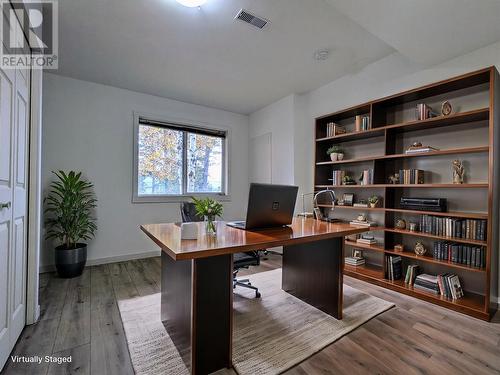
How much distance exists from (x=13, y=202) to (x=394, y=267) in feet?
11.2

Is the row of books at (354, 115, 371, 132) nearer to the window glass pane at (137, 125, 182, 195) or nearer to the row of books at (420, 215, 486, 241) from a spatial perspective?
the row of books at (420, 215, 486, 241)

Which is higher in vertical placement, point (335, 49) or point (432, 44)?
point (335, 49)

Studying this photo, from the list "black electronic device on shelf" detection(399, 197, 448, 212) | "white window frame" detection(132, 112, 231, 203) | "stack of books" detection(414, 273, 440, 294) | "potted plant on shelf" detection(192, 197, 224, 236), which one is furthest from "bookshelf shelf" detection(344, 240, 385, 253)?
"white window frame" detection(132, 112, 231, 203)

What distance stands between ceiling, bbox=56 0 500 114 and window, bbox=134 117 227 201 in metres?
0.78

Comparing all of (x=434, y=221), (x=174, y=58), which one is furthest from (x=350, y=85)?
(x=174, y=58)

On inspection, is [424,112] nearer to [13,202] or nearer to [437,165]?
[437,165]

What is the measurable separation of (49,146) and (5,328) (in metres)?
2.52

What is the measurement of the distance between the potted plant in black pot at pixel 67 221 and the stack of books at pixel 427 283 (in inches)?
151

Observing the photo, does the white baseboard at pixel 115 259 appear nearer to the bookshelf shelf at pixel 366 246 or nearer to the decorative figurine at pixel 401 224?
the bookshelf shelf at pixel 366 246

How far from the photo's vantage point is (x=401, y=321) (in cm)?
194

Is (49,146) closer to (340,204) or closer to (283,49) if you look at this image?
(283,49)

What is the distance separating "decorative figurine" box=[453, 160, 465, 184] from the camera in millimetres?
2261

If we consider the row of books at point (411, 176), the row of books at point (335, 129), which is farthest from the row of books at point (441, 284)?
the row of books at point (335, 129)

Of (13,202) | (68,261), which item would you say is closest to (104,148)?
(68,261)
